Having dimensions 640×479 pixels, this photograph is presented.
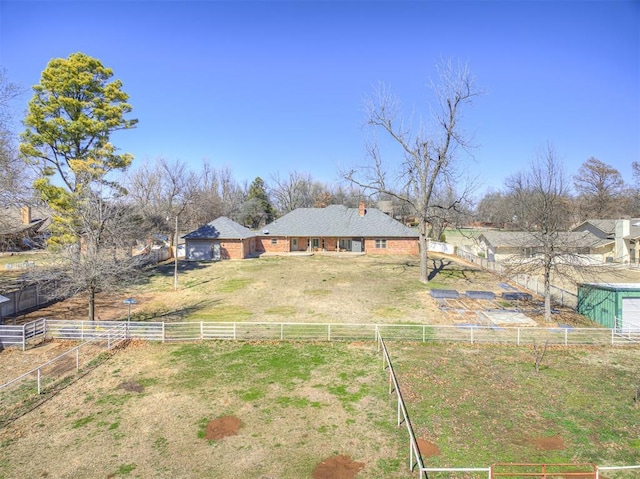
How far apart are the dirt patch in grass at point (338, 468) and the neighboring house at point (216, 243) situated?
3489 centimetres

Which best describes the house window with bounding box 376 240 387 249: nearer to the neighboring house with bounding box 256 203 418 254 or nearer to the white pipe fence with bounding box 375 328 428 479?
the neighboring house with bounding box 256 203 418 254

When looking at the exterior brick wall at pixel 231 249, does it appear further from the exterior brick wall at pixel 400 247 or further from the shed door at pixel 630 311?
the shed door at pixel 630 311

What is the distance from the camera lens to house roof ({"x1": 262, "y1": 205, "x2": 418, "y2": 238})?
1893 inches

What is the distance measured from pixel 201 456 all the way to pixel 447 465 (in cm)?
589

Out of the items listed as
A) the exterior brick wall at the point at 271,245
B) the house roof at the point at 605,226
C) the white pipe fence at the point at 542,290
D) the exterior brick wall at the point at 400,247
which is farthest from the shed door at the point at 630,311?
the exterior brick wall at the point at 271,245

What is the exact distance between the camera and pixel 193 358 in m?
15.7

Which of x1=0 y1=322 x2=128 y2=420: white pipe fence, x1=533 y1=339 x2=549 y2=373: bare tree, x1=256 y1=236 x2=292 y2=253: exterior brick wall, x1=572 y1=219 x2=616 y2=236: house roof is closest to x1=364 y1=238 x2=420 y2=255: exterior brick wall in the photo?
x1=256 y1=236 x2=292 y2=253: exterior brick wall

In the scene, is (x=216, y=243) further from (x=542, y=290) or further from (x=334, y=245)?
(x=542, y=290)

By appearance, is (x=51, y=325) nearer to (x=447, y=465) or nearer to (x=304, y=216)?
(x=447, y=465)

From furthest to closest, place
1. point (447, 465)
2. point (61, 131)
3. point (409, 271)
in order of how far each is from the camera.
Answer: point (409, 271) < point (61, 131) < point (447, 465)

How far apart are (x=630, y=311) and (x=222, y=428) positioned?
20.1 meters

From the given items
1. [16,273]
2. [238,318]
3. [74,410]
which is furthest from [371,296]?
[16,273]

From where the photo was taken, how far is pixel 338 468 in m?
8.91

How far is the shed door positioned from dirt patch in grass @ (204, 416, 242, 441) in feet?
63.0
